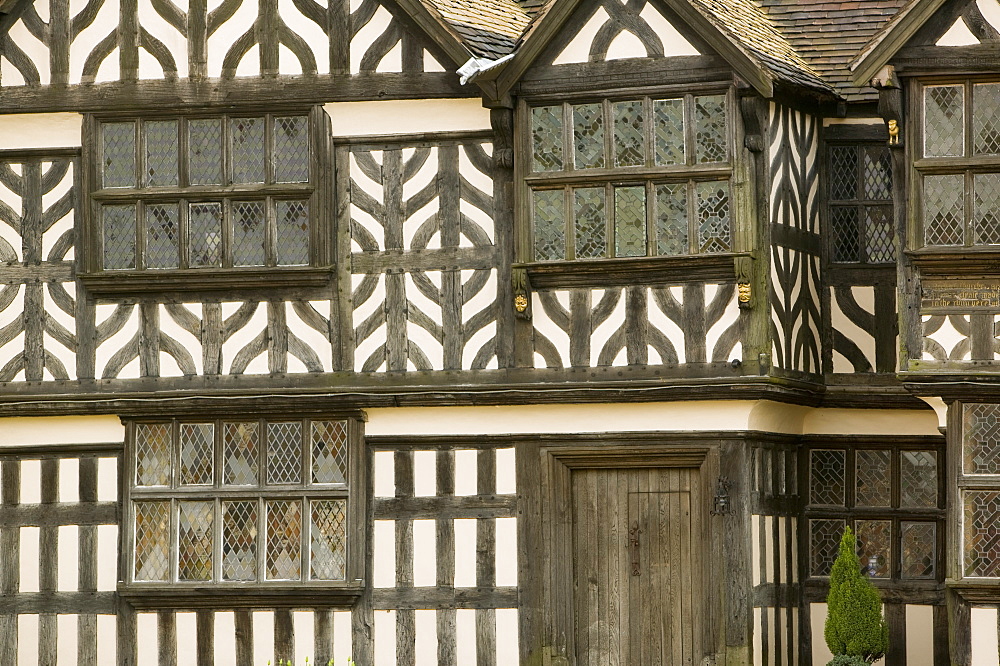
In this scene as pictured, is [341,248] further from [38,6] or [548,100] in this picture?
[38,6]

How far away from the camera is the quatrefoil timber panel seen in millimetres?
15664

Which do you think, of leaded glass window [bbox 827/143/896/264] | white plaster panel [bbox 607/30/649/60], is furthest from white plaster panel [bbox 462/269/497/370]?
leaded glass window [bbox 827/143/896/264]

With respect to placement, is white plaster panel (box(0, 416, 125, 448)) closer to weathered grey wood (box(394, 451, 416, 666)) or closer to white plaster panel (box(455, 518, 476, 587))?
weathered grey wood (box(394, 451, 416, 666))

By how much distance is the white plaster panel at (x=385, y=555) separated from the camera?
15.5m

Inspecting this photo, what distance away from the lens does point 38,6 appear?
16219 mm

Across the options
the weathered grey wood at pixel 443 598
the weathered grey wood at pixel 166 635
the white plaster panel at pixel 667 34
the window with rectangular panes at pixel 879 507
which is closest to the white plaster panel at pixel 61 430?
the weathered grey wood at pixel 166 635

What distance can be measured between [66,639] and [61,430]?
189cm

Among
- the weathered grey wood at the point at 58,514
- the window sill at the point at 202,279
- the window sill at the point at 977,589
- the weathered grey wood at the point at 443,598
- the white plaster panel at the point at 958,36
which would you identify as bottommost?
the weathered grey wood at the point at 443,598

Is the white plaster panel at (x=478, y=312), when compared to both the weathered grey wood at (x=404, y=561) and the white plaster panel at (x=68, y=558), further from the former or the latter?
the white plaster panel at (x=68, y=558)

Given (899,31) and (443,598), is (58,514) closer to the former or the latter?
(443,598)

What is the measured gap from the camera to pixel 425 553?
15438 mm

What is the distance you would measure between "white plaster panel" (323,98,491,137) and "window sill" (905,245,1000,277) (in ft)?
12.7

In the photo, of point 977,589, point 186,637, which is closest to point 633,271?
point 977,589

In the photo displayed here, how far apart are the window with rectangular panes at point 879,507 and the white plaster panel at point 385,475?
150 inches
